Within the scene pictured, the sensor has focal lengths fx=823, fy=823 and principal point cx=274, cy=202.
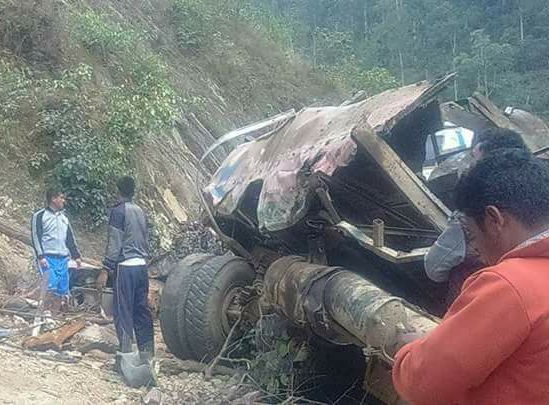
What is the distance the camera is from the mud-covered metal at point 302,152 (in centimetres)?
481

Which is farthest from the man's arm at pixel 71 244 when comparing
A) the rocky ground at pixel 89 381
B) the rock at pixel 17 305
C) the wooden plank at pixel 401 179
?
the wooden plank at pixel 401 179

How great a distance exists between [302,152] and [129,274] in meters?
1.78

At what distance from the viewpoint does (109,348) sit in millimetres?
6648

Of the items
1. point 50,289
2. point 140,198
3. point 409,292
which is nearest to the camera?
point 409,292

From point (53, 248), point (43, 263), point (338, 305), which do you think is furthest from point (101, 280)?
point (338, 305)

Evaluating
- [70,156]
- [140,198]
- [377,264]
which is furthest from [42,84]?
[377,264]

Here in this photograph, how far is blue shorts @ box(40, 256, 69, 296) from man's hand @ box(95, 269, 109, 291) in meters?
0.44

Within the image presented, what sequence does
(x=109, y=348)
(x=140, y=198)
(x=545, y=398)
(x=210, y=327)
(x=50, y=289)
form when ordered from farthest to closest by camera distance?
(x=140, y=198)
(x=50, y=289)
(x=109, y=348)
(x=210, y=327)
(x=545, y=398)

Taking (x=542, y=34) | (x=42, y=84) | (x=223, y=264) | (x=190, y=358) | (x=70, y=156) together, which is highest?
(x=42, y=84)

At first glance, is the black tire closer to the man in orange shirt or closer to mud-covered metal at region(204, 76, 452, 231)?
mud-covered metal at region(204, 76, 452, 231)

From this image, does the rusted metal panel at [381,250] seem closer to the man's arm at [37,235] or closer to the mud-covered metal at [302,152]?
the mud-covered metal at [302,152]

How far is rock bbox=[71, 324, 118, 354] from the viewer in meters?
6.57

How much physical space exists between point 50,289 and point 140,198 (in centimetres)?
449

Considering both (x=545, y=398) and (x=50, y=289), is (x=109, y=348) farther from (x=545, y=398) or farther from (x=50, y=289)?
(x=545, y=398)
